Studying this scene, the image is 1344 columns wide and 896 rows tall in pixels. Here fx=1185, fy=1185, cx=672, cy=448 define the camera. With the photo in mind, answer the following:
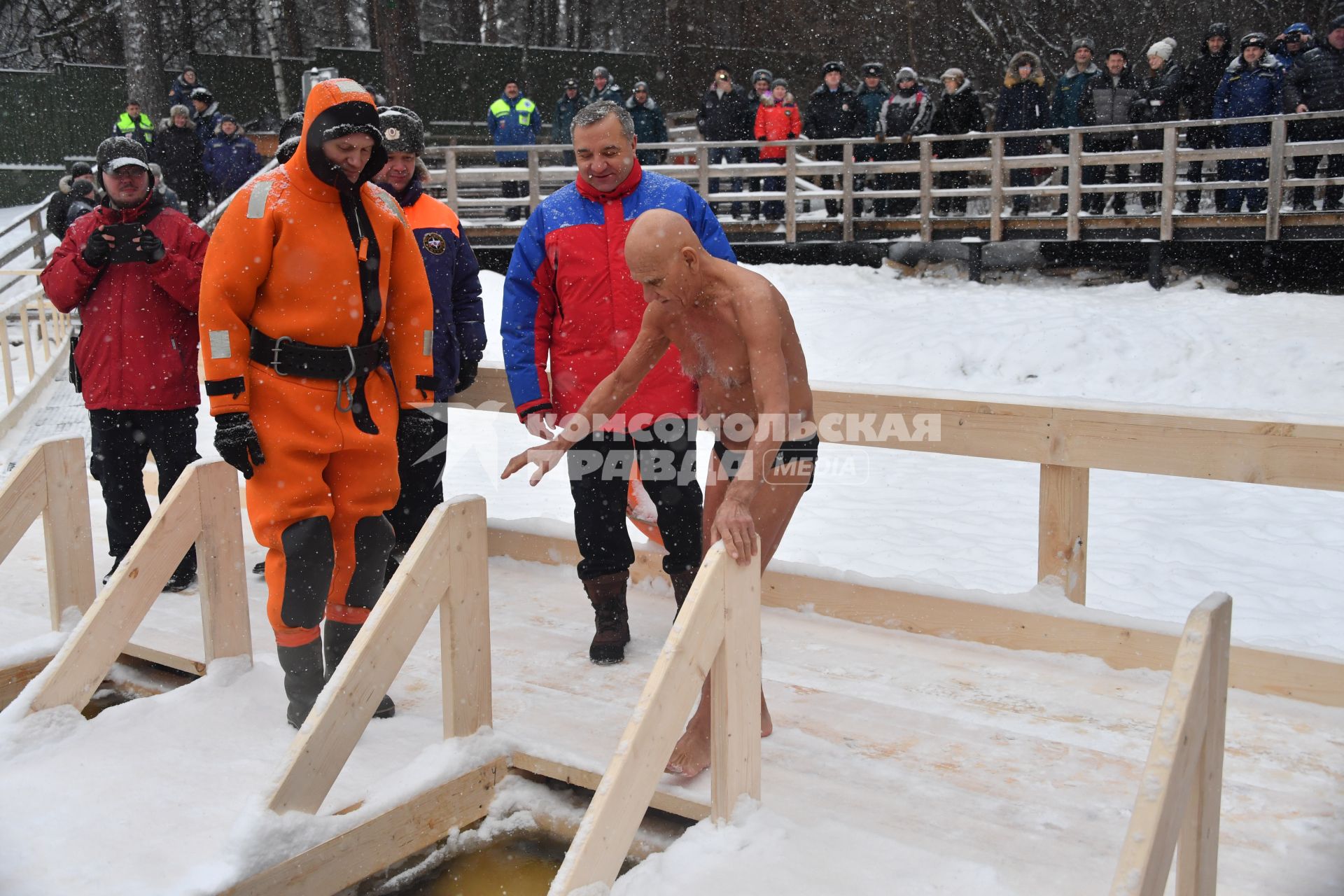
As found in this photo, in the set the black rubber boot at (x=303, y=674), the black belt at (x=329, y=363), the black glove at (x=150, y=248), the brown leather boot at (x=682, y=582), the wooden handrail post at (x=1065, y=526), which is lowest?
the black rubber boot at (x=303, y=674)

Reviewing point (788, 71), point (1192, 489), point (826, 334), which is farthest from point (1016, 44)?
point (1192, 489)

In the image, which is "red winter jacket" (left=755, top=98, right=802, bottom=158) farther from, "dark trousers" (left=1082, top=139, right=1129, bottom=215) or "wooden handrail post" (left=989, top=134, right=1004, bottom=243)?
"dark trousers" (left=1082, top=139, right=1129, bottom=215)

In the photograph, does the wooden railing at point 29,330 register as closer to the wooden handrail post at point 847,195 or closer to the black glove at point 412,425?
the black glove at point 412,425

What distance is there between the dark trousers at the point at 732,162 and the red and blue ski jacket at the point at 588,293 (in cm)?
1174

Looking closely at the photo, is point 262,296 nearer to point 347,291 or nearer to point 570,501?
point 347,291

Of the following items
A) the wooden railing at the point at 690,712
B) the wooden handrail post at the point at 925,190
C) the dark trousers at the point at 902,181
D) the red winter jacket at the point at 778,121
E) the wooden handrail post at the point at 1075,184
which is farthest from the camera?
the red winter jacket at the point at 778,121

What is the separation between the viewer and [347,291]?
3.39 meters

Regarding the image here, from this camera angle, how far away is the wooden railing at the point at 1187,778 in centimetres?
204

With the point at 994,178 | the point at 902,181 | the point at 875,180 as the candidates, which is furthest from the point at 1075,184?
the point at 875,180

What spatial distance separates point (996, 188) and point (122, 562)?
39.7ft

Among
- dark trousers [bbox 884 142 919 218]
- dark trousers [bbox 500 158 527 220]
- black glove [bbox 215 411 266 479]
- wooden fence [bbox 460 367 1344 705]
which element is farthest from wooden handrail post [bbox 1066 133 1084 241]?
black glove [bbox 215 411 266 479]

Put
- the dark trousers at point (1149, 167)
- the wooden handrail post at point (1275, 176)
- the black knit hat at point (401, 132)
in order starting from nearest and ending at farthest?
1. the black knit hat at point (401, 132)
2. the wooden handrail post at point (1275, 176)
3. the dark trousers at point (1149, 167)

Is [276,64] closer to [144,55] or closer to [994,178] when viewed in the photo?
[144,55]

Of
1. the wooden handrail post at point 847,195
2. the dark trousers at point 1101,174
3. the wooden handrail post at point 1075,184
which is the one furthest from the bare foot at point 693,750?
the wooden handrail post at point 847,195
